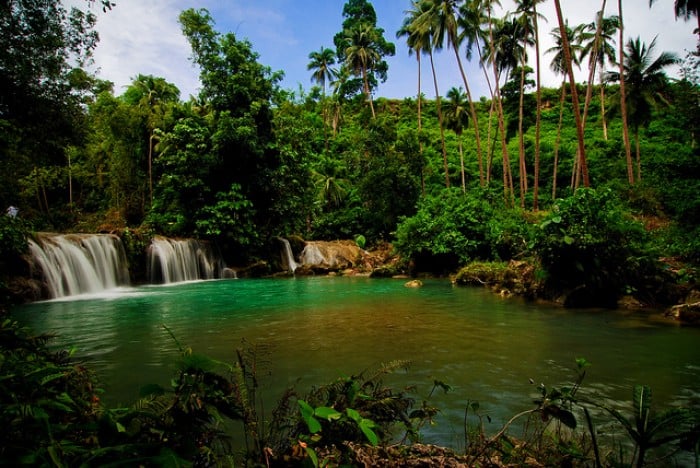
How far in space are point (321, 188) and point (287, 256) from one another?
31.6ft

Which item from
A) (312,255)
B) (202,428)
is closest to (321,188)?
(312,255)

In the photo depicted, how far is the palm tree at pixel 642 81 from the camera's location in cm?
2870

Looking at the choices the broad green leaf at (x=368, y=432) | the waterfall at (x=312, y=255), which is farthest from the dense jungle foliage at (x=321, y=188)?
the waterfall at (x=312, y=255)

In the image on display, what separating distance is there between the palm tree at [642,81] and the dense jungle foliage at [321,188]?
11 centimetres

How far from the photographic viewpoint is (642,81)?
2928 cm

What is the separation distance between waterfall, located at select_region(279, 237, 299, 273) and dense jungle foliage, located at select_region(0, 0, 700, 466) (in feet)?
3.92

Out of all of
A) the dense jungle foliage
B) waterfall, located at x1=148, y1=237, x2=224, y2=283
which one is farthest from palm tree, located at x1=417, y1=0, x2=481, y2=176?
waterfall, located at x1=148, y1=237, x2=224, y2=283

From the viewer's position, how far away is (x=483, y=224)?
17.0 meters

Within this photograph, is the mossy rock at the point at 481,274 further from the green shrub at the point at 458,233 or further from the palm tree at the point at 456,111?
the palm tree at the point at 456,111

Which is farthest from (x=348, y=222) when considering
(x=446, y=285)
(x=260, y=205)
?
(x=446, y=285)

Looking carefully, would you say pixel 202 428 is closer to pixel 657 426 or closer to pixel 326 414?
pixel 326 414

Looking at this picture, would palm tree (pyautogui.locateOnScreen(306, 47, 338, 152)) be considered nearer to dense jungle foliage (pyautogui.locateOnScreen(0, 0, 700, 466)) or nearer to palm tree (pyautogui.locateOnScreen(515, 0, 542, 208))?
dense jungle foliage (pyautogui.locateOnScreen(0, 0, 700, 466))

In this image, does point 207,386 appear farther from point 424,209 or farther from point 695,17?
point 695,17

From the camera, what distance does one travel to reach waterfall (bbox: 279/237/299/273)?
2397cm
